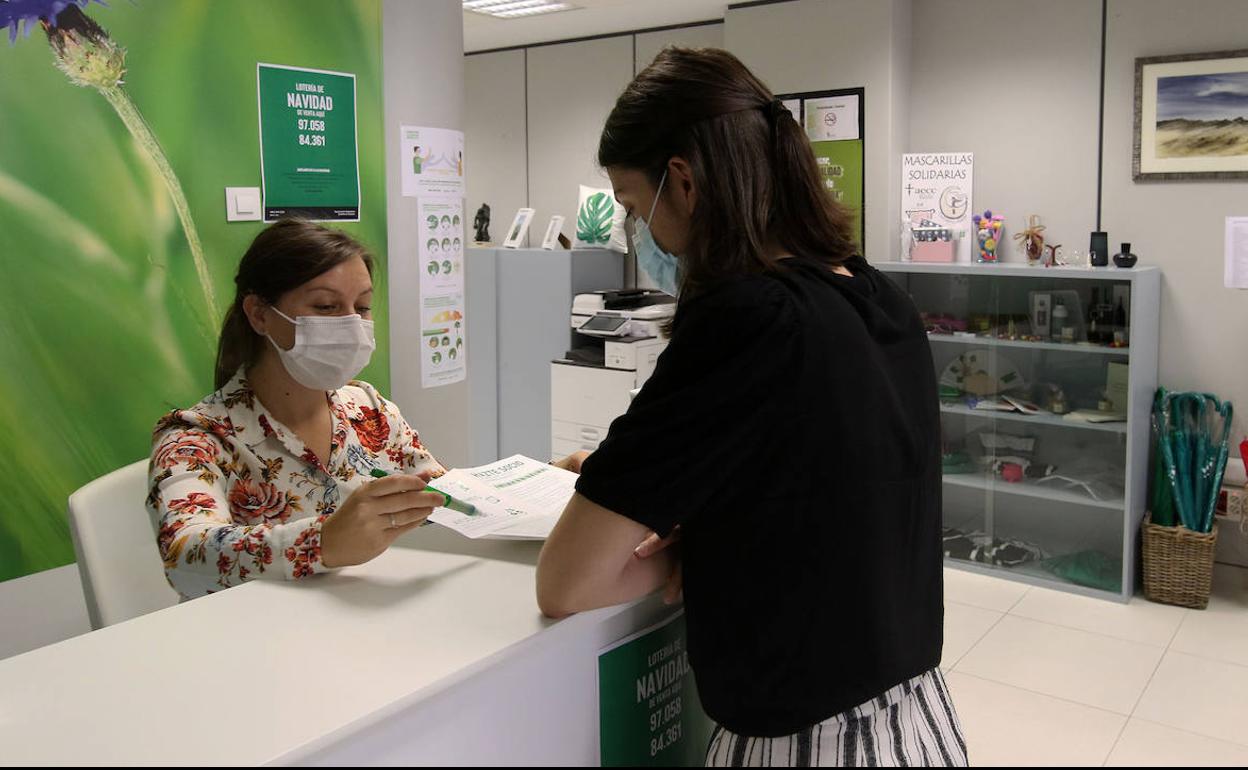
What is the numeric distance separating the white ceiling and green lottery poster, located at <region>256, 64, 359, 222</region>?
7.80 feet

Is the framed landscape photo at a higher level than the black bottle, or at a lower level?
higher

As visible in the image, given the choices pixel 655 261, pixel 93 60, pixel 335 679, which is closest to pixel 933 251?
pixel 655 261

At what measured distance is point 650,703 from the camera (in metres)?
1.43

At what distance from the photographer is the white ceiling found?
5.49 m

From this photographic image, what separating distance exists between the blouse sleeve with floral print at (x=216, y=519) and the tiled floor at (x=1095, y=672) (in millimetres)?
1904

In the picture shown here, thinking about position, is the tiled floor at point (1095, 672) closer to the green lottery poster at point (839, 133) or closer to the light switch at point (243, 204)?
the green lottery poster at point (839, 133)

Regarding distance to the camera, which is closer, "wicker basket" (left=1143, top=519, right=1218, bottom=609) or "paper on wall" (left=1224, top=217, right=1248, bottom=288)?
"wicker basket" (left=1143, top=519, right=1218, bottom=609)

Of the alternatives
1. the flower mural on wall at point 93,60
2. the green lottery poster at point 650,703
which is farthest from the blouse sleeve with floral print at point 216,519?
the flower mural on wall at point 93,60

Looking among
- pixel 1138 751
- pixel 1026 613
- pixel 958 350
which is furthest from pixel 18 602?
pixel 958 350

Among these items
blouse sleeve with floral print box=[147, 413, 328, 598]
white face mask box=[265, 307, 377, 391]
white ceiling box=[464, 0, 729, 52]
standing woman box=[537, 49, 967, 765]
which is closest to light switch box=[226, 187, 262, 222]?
white face mask box=[265, 307, 377, 391]

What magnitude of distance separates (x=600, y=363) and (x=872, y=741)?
4.52 meters

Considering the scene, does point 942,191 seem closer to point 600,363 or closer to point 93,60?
point 600,363

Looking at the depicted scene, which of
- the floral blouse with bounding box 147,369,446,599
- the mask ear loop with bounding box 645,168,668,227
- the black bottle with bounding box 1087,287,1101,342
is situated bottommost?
the floral blouse with bounding box 147,369,446,599

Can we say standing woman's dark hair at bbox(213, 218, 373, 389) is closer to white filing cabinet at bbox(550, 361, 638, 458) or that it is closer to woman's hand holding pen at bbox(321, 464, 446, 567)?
Answer: woman's hand holding pen at bbox(321, 464, 446, 567)
